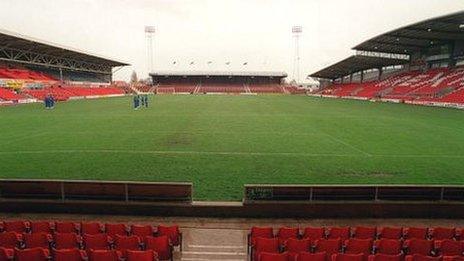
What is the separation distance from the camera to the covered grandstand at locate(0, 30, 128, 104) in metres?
55.9

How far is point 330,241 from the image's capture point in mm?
6988

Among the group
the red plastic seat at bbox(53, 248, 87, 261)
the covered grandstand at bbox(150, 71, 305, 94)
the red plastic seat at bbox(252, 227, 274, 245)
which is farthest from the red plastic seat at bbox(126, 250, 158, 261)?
the covered grandstand at bbox(150, 71, 305, 94)

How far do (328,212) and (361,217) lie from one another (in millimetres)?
867

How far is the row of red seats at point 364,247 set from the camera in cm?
691

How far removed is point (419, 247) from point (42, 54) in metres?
74.3

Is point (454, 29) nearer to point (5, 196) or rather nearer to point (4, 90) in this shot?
Result: point (5, 196)

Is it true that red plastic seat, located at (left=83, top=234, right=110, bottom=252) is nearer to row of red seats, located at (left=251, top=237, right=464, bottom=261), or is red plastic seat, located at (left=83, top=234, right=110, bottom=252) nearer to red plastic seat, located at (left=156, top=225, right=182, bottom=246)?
red plastic seat, located at (left=156, top=225, right=182, bottom=246)

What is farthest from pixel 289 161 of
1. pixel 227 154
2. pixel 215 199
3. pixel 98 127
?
pixel 98 127

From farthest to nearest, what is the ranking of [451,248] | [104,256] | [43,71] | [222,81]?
1. [222,81]
2. [43,71]
3. [451,248]
4. [104,256]

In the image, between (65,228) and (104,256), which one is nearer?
(104,256)

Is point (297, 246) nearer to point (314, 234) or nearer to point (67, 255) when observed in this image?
point (314, 234)

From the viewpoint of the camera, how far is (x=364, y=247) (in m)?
6.95

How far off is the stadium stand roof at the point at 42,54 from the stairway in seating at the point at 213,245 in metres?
50.1

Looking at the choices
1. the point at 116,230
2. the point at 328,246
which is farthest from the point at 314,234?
the point at 116,230
